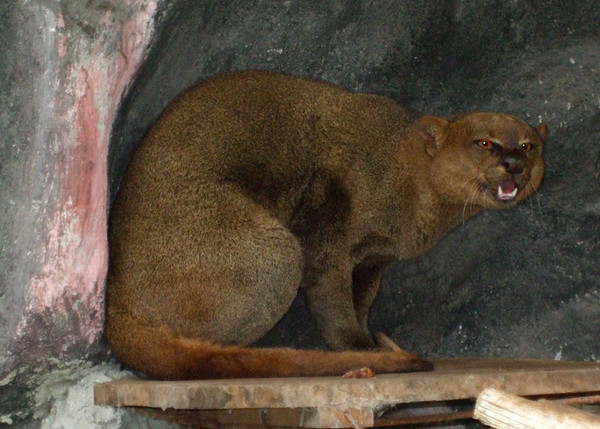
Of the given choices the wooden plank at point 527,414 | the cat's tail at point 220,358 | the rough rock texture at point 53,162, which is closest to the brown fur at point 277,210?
the cat's tail at point 220,358

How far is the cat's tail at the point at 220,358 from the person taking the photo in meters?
3.79

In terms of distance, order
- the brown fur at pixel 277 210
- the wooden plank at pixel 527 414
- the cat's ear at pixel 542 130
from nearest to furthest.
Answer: the wooden plank at pixel 527 414 < the brown fur at pixel 277 210 < the cat's ear at pixel 542 130

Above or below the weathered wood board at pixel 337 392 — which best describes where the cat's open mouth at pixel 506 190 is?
above

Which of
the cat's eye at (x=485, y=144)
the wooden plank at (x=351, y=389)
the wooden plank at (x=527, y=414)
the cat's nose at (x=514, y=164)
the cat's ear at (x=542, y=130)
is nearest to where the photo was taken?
the wooden plank at (x=527, y=414)

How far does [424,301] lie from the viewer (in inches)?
210

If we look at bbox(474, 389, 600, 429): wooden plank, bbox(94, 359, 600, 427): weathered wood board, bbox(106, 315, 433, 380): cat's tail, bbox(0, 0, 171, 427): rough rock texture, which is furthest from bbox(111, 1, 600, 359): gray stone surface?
bbox(474, 389, 600, 429): wooden plank

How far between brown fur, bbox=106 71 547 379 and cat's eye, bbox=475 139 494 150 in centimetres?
2

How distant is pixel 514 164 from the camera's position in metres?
4.71

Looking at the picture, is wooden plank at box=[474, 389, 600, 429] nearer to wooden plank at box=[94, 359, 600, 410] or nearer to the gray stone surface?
wooden plank at box=[94, 359, 600, 410]

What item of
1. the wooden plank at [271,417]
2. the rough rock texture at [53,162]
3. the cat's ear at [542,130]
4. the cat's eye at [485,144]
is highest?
the cat's ear at [542,130]

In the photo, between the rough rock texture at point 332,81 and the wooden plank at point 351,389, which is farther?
the rough rock texture at point 332,81

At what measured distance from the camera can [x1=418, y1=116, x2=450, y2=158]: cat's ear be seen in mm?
4930

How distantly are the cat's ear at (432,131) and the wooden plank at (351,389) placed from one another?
1.50 meters

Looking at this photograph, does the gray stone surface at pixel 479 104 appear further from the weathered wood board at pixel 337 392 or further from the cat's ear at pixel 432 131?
the weathered wood board at pixel 337 392
